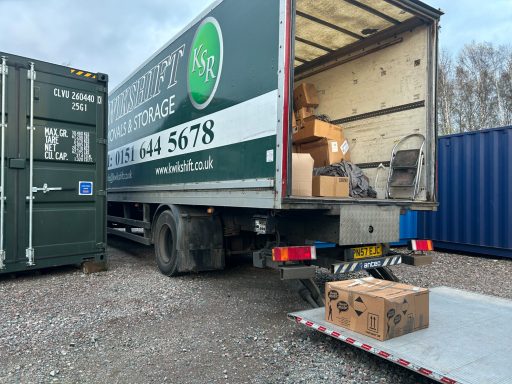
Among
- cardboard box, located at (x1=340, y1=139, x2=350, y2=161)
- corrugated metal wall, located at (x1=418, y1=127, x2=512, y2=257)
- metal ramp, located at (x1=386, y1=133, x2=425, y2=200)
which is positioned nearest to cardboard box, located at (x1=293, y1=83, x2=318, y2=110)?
cardboard box, located at (x1=340, y1=139, x2=350, y2=161)

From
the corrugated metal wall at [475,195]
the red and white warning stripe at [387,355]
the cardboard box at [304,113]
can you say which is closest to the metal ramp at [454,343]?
the red and white warning stripe at [387,355]

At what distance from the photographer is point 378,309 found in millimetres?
2871

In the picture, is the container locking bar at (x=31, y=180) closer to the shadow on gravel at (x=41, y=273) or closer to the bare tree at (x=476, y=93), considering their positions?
the shadow on gravel at (x=41, y=273)

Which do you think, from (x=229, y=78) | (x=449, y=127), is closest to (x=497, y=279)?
(x=229, y=78)

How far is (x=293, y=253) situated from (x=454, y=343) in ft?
4.74

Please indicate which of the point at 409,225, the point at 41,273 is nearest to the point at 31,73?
the point at 41,273

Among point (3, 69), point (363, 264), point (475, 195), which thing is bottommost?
point (363, 264)

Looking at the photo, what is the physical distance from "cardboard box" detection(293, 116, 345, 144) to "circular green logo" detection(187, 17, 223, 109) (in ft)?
3.80

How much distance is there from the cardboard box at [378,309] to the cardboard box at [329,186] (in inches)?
38.4

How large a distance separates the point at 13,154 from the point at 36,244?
1.26 m

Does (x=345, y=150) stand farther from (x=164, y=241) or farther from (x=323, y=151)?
(x=164, y=241)

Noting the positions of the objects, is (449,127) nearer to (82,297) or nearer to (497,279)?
(497,279)

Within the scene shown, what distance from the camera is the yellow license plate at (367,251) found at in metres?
4.05

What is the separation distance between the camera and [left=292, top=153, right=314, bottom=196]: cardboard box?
3.75 m
